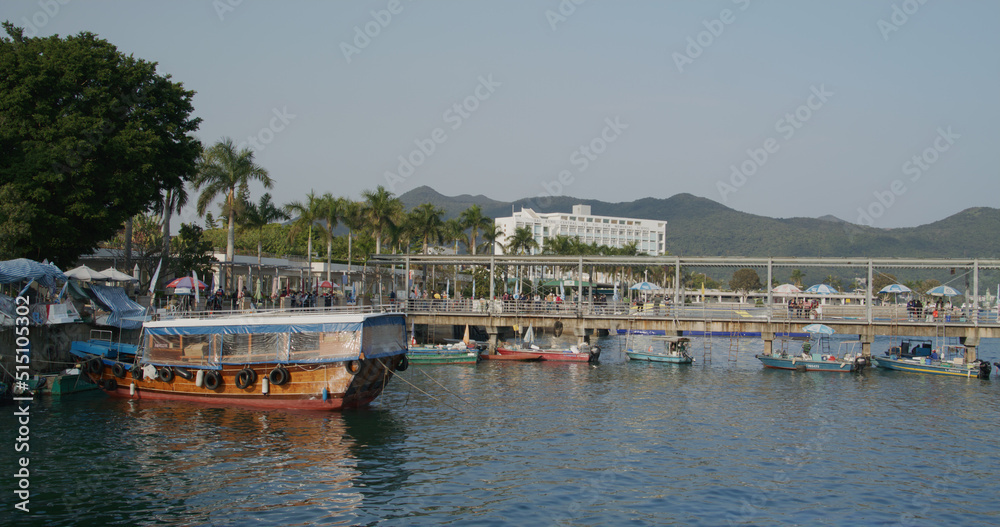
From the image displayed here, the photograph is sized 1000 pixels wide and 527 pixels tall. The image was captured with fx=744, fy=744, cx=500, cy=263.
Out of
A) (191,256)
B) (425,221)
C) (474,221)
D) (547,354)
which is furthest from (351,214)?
(547,354)

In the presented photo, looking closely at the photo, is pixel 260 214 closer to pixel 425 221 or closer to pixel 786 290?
pixel 425 221

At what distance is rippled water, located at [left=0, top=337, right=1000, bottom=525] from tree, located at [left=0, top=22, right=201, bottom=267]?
11320 millimetres

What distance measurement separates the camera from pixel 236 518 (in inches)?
729

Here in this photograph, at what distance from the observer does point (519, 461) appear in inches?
974

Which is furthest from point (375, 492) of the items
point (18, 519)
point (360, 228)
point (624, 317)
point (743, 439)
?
point (360, 228)

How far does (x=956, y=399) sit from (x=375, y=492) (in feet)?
113

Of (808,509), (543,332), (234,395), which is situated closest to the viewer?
(808,509)

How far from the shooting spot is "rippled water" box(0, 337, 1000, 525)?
19.7 m

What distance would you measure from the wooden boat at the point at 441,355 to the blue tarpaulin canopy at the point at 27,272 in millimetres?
23326

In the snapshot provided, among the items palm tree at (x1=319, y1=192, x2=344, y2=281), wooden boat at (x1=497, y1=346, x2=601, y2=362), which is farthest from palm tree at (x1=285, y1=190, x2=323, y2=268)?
wooden boat at (x1=497, y1=346, x2=601, y2=362)

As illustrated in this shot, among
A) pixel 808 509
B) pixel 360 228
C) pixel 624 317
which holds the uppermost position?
pixel 360 228

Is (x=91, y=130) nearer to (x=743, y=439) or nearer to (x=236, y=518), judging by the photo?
(x=236, y=518)

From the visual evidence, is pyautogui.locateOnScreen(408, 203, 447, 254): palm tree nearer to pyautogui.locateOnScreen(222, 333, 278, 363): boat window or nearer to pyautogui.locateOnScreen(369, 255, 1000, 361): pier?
pyautogui.locateOnScreen(369, 255, 1000, 361): pier

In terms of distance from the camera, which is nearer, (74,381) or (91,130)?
(74,381)
